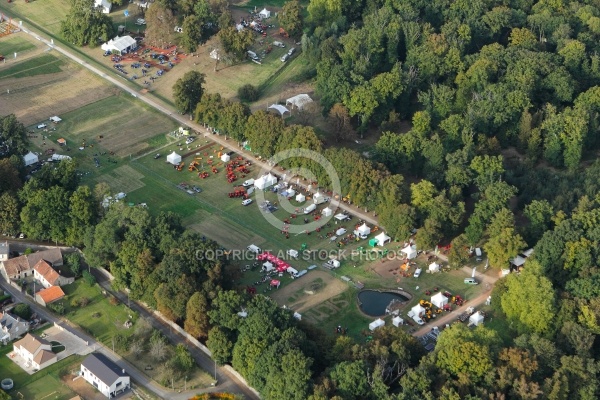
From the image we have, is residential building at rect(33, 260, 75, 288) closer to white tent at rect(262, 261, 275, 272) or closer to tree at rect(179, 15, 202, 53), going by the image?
white tent at rect(262, 261, 275, 272)

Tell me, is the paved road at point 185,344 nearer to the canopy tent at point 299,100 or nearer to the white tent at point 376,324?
the white tent at point 376,324

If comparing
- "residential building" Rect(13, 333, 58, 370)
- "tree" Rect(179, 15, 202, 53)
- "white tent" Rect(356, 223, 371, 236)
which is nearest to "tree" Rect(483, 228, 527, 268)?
"white tent" Rect(356, 223, 371, 236)

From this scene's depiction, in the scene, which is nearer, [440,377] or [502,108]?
[440,377]

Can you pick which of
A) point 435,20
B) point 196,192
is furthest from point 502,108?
point 196,192

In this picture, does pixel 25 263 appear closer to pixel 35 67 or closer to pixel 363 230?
pixel 363 230

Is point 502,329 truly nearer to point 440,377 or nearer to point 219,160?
point 440,377

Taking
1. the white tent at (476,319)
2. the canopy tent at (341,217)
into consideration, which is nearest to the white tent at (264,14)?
the canopy tent at (341,217)

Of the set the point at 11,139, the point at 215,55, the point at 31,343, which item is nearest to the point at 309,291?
the point at 31,343
